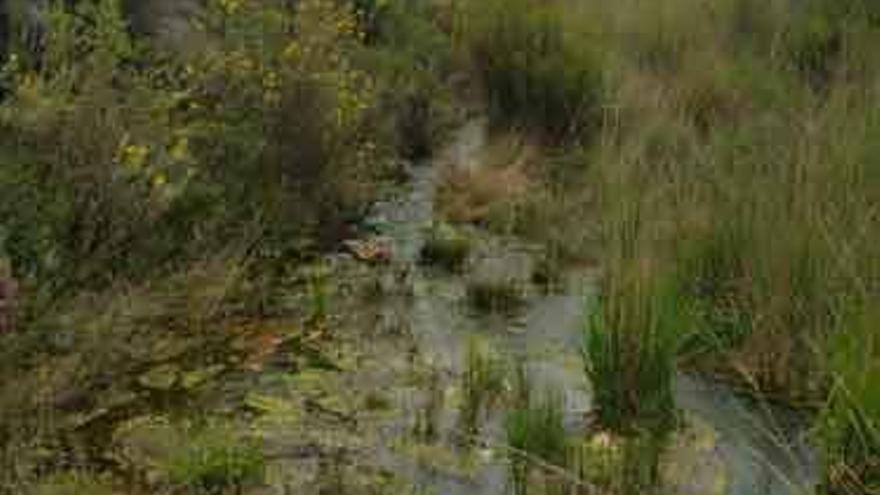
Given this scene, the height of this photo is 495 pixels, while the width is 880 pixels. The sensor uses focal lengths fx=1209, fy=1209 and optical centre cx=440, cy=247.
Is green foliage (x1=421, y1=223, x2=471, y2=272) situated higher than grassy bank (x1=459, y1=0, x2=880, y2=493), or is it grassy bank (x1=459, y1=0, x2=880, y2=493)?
grassy bank (x1=459, y1=0, x2=880, y2=493)

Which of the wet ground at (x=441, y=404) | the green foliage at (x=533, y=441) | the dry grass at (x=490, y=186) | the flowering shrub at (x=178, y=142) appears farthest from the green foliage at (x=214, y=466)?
the dry grass at (x=490, y=186)

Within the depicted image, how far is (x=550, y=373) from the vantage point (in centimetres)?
514

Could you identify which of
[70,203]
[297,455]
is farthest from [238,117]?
[297,455]

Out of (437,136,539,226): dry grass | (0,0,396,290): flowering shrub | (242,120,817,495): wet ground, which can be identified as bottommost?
(242,120,817,495): wet ground

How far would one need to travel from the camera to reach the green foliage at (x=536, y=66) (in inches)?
335

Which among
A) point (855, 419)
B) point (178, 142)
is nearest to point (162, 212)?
point (178, 142)

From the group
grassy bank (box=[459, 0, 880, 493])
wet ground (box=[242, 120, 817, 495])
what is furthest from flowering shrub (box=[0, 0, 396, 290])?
grassy bank (box=[459, 0, 880, 493])

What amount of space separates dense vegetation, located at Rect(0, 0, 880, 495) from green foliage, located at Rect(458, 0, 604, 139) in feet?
0.10

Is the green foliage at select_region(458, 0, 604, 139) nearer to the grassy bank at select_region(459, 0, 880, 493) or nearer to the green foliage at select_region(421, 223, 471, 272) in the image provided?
the grassy bank at select_region(459, 0, 880, 493)

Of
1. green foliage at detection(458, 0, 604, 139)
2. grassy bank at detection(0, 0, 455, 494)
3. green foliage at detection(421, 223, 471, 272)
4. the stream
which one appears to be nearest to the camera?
the stream

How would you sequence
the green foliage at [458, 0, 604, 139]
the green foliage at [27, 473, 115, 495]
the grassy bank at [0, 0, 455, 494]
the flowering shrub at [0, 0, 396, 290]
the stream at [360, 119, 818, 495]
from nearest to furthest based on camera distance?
the green foliage at [27, 473, 115, 495] < the stream at [360, 119, 818, 495] < the grassy bank at [0, 0, 455, 494] < the flowering shrub at [0, 0, 396, 290] < the green foliage at [458, 0, 604, 139]

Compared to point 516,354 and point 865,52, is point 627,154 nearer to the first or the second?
point 516,354

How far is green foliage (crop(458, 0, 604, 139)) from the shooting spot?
335 inches

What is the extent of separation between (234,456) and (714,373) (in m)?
2.25
